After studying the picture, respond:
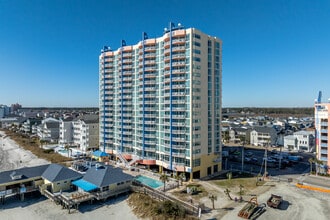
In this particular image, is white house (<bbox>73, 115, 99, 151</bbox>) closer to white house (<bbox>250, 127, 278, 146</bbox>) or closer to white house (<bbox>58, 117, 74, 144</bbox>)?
white house (<bbox>58, 117, 74, 144</bbox>)

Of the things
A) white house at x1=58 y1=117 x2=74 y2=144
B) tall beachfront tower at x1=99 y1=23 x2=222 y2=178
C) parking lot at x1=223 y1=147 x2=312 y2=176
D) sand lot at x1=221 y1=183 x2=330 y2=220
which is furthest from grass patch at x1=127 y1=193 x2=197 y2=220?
white house at x1=58 y1=117 x2=74 y2=144

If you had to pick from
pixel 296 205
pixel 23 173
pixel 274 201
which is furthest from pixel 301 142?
pixel 23 173

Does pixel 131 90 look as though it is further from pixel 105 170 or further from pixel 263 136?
pixel 263 136

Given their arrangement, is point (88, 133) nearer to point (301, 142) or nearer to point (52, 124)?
point (52, 124)

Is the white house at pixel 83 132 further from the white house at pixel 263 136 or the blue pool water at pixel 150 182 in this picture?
the white house at pixel 263 136

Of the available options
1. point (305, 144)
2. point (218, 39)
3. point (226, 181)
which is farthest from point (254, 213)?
point (305, 144)
